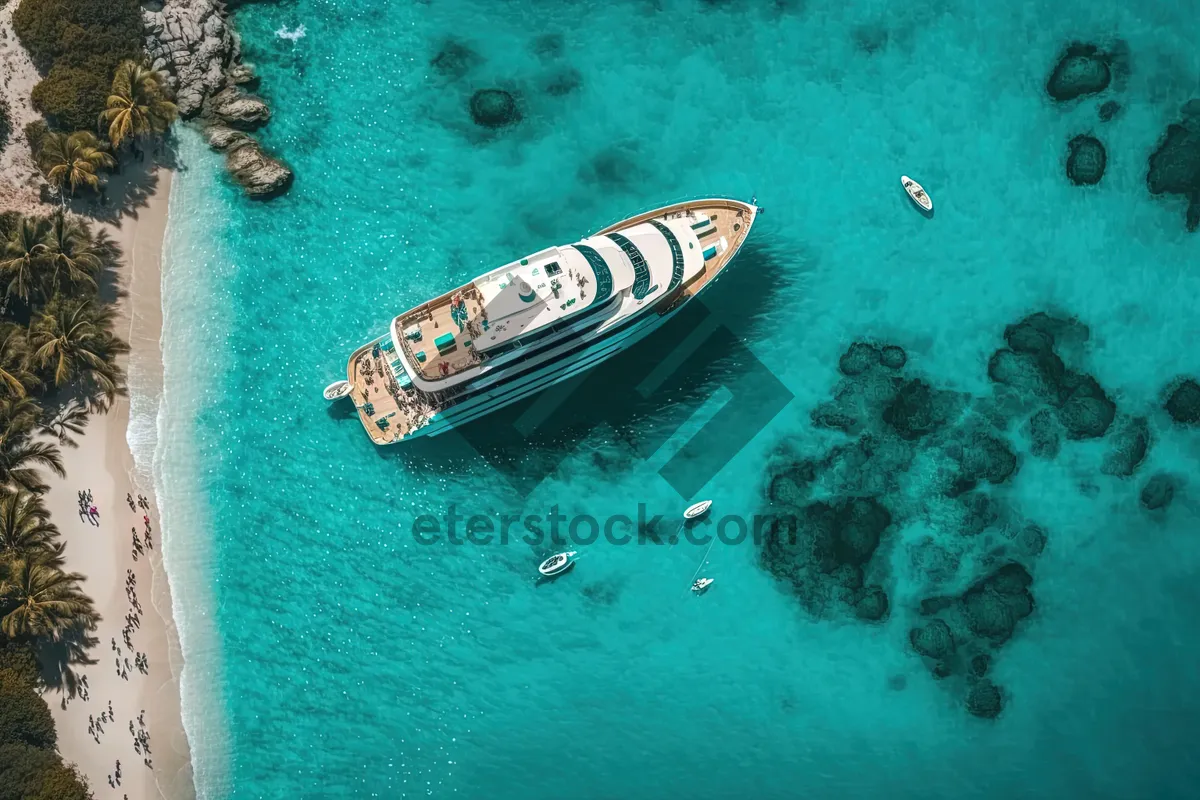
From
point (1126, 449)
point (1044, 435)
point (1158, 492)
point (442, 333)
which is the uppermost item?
point (1126, 449)

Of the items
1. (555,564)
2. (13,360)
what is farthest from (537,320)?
(13,360)

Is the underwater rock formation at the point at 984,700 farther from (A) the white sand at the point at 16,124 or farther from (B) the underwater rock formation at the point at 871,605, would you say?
(A) the white sand at the point at 16,124

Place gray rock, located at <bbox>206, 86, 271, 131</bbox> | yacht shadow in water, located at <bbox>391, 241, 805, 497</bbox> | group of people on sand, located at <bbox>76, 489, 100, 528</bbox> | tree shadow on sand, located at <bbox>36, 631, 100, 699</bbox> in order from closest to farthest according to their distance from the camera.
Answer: tree shadow on sand, located at <bbox>36, 631, 100, 699</bbox> → group of people on sand, located at <bbox>76, 489, 100, 528</bbox> → yacht shadow in water, located at <bbox>391, 241, 805, 497</bbox> → gray rock, located at <bbox>206, 86, 271, 131</bbox>

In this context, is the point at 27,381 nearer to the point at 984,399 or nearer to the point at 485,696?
the point at 485,696

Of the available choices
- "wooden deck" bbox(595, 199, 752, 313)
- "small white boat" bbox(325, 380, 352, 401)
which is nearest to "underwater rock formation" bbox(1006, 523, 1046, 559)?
"wooden deck" bbox(595, 199, 752, 313)

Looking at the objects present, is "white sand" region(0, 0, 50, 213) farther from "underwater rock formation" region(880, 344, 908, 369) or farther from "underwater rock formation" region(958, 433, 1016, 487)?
"underwater rock formation" region(958, 433, 1016, 487)

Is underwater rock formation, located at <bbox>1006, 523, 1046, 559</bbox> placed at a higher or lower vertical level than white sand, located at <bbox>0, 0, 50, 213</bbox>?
higher

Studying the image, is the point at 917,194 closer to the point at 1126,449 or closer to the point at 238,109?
the point at 1126,449

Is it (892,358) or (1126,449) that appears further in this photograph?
(1126,449)
